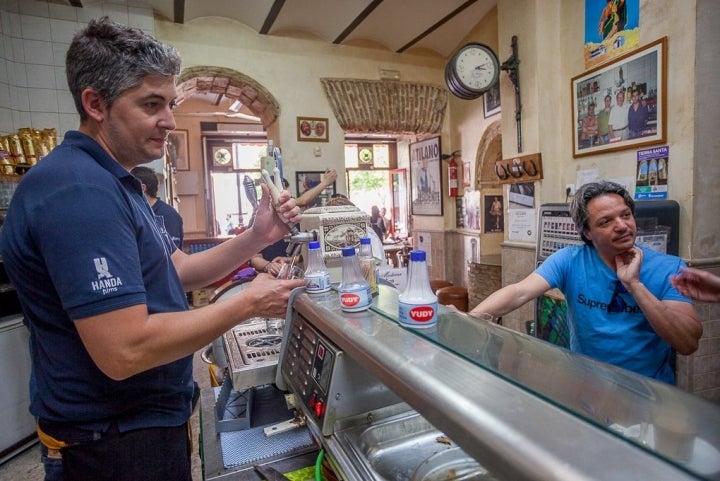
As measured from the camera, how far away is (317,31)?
197 inches

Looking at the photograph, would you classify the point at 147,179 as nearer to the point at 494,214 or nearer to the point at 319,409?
the point at 319,409

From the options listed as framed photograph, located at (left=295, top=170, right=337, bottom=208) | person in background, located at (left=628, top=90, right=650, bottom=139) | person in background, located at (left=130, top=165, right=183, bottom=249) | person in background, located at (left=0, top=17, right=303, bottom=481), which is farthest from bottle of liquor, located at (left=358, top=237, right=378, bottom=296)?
framed photograph, located at (left=295, top=170, right=337, bottom=208)

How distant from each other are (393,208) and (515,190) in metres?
7.43

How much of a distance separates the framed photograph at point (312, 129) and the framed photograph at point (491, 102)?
1961 millimetres

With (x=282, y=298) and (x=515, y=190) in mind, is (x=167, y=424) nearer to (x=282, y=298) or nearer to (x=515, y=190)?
(x=282, y=298)

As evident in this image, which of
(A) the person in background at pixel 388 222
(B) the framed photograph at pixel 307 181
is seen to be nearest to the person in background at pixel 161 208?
(B) the framed photograph at pixel 307 181

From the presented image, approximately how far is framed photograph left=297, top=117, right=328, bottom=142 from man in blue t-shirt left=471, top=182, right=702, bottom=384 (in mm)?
3864

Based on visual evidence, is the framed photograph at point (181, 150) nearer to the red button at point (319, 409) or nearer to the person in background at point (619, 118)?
the person in background at point (619, 118)

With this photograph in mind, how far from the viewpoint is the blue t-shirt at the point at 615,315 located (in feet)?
4.91

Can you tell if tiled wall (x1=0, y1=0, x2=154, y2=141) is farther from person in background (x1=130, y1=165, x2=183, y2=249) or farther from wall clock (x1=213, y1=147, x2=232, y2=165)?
wall clock (x1=213, y1=147, x2=232, y2=165)

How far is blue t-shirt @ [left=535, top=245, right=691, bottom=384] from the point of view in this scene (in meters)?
1.50

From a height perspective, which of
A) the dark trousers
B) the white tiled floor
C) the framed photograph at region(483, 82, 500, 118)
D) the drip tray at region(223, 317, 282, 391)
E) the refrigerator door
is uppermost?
the framed photograph at region(483, 82, 500, 118)

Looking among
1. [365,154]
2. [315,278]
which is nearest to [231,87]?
[315,278]

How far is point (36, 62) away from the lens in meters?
3.87
